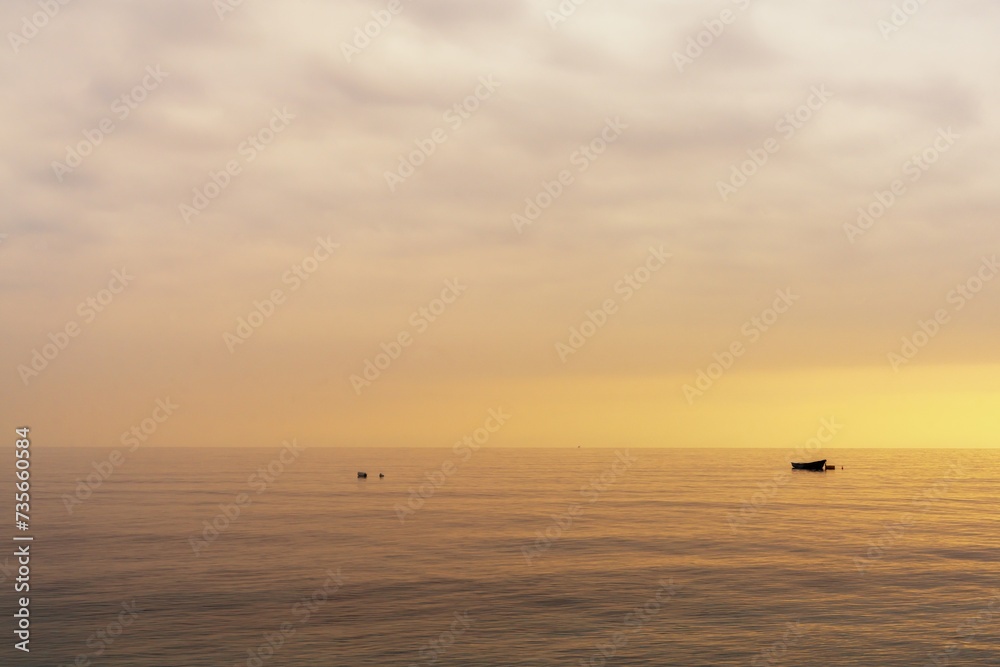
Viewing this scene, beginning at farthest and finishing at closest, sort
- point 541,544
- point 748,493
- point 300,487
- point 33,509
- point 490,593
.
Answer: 1. point 300,487
2. point 748,493
3. point 33,509
4. point 541,544
5. point 490,593

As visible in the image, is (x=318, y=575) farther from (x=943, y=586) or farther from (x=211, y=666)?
(x=943, y=586)

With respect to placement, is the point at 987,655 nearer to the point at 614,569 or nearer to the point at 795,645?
the point at 795,645

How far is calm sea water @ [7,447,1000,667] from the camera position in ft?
124

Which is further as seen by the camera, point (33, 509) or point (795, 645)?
point (33, 509)

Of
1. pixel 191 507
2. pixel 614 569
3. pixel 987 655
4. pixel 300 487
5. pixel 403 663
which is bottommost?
pixel 987 655

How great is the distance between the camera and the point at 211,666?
1388 inches

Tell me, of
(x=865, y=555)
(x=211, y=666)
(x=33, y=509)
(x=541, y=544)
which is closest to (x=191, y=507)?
(x=33, y=509)

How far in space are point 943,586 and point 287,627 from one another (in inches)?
1698

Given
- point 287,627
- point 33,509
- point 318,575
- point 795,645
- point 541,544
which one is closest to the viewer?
point 795,645

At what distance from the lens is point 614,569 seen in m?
58.4

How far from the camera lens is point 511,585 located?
52.2 metres

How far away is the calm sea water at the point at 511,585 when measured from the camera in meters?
37.8

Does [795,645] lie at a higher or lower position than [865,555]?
lower

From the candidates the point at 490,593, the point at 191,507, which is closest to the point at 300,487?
the point at 191,507
